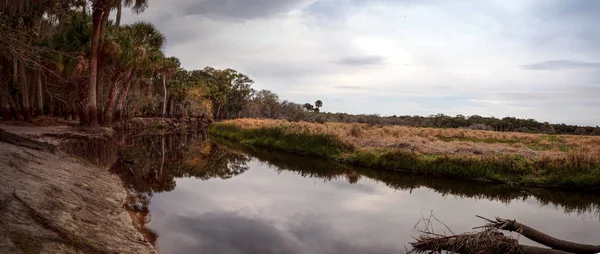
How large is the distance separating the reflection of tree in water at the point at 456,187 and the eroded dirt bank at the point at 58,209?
11.1 metres

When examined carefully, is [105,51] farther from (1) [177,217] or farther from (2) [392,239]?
(2) [392,239]

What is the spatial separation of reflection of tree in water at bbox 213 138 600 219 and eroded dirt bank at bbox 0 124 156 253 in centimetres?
1111

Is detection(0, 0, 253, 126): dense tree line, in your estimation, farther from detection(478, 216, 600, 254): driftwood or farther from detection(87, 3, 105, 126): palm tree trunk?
detection(478, 216, 600, 254): driftwood

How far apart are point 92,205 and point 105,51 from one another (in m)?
22.3

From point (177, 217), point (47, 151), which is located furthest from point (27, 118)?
point (177, 217)

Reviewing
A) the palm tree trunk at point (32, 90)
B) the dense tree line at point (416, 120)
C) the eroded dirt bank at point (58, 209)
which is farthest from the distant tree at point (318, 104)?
the eroded dirt bank at point (58, 209)

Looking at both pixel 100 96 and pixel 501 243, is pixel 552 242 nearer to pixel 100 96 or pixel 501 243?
pixel 501 243

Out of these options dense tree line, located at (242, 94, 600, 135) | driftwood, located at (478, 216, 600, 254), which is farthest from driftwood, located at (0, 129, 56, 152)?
dense tree line, located at (242, 94, 600, 135)

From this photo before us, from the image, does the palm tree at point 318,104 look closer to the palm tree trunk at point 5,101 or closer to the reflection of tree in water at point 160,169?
the reflection of tree in water at point 160,169

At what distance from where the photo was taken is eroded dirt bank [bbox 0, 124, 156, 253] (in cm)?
583

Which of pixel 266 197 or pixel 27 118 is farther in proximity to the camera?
pixel 27 118

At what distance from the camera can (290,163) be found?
80.9 feet

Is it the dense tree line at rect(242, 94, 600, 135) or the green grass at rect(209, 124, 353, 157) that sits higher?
the dense tree line at rect(242, 94, 600, 135)

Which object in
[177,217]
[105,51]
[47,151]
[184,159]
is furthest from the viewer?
[105,51]
